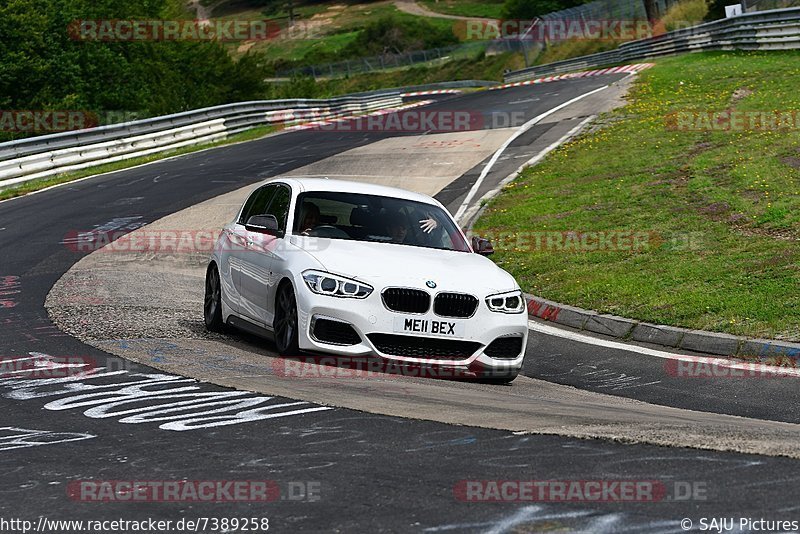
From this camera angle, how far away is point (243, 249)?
37.6 feet

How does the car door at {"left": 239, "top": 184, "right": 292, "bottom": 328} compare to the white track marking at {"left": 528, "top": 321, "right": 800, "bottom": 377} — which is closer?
the white track marking at {"left": 528, "top": 321, "right": 800, "bottom": 377}

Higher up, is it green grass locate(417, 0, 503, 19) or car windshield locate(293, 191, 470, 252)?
green grass locate(417, 0, 503, 19)

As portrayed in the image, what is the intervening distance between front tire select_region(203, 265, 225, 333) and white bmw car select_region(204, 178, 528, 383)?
0.45 m

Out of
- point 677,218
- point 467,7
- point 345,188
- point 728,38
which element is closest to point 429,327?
point 345,188

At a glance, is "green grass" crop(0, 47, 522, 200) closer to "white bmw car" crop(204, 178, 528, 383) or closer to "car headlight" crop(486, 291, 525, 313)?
"white bmw car" crop(204, 178, 528, 383)

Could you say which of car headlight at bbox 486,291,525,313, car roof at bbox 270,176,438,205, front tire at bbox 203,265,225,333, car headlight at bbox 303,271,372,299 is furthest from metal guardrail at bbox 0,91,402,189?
car headlight at bbox 486,291,525,313

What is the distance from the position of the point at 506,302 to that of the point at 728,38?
117ft

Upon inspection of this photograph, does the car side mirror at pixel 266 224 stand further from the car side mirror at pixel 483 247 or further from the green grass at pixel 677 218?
the green grass at pixel 677 218

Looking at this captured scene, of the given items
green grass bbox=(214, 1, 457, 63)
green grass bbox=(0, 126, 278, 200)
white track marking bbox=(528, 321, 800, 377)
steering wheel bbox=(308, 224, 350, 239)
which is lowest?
white track marking bbox=(528, 321, 800, 377)

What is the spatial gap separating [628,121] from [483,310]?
63.3 ft

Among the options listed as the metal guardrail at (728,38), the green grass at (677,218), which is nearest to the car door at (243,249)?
the green grass at (677,218)

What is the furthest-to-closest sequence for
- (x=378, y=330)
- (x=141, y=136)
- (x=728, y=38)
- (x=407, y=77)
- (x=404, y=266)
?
(x=407, y=77)
(x=728, y=38)
(x=141, y=136)
(x=404, y=266)
(x=378, y=330)

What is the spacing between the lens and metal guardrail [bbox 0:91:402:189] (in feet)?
91.7

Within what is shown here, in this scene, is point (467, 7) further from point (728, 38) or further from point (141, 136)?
point (141, 136)
